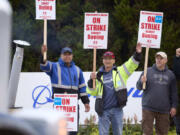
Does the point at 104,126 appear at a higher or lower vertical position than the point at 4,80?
lower

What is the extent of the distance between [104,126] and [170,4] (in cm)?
798

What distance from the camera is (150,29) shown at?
9820 mm

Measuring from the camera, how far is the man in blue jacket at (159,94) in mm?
9273

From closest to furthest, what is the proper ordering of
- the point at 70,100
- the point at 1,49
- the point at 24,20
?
the point at 1,49, the point at 70,100, the point at 24,20

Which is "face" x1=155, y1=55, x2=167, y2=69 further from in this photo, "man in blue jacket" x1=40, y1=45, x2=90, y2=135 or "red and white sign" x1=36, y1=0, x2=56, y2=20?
"red and white sign" x1=36, y1=0, x2=56, y2=20

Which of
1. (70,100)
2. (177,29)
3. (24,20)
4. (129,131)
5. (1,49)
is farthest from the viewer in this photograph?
(24,20)

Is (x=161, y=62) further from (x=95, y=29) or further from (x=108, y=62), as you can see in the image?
(x=95, y=29)

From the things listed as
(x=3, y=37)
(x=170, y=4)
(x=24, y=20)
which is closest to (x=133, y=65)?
(x=3, y=37)

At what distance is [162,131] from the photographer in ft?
31.6

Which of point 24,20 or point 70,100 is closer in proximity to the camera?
point 70,100

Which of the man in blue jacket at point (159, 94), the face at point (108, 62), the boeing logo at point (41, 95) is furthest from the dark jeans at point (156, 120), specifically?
the boeing logo at point (41, 95)

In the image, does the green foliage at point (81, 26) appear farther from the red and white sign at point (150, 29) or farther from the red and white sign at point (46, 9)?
the red and white sign at point (46, 9)

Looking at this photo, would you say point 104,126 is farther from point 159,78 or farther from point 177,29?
point 177,29

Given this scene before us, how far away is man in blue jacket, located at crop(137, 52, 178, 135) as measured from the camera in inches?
365
